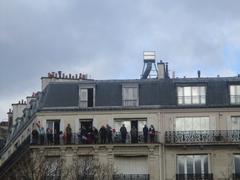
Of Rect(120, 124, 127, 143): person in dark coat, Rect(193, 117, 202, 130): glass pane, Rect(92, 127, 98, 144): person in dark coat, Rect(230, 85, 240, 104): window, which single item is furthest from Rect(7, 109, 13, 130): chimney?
Rect(230, 85, 240, 104): window

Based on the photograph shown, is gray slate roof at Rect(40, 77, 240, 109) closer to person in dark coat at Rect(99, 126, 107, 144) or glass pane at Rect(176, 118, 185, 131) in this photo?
glass pane at Rect(176, 118, 185, 131)

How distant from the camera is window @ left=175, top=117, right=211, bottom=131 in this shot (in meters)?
54.8

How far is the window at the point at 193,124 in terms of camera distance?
180ft

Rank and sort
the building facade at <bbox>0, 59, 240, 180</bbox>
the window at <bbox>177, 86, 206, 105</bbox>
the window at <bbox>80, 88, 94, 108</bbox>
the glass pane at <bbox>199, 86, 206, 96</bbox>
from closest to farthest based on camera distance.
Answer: the building facade at <bbox>0, 59, 240, 180</bbox> → the window at <bbox>177, 86, 206, 105</bbox> → the glass pane at <bbox>199, 86, 206, 96</bbox> → the window at <bbox>80, 88, 94, 108</bbox>

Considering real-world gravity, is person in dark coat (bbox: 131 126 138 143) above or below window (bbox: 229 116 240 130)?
below

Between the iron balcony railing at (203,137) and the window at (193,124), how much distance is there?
1.59 ft

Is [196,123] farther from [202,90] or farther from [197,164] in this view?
[197,164]

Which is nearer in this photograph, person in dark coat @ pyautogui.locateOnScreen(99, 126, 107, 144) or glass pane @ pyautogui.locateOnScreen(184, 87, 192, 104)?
person in dark coat @ pyautogui.locateOnScreen(99, 126, 107, 144)

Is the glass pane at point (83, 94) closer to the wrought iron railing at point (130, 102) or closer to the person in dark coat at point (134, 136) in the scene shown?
the wrought iron railing at point (130, 102)

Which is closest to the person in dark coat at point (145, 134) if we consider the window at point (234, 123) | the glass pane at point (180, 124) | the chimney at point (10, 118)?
the glass pane at point (180, 124)

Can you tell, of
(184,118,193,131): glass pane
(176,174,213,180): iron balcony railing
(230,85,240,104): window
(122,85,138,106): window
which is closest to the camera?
(176,174,213,180): iron balcony railing

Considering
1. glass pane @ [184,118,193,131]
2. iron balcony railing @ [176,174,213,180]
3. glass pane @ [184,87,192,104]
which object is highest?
glass pane @ [184,87,192,104]

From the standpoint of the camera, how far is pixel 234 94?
55.8 meters

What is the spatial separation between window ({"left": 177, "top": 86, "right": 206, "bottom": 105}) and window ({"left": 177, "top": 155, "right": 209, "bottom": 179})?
4.20 meters
